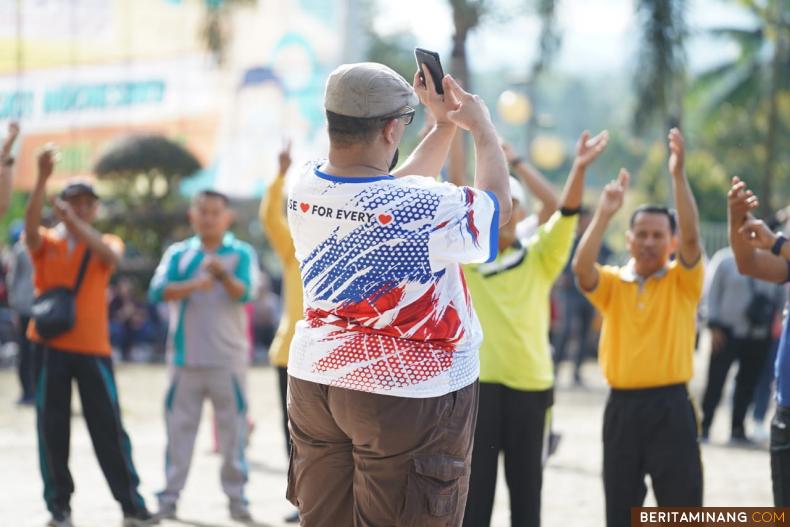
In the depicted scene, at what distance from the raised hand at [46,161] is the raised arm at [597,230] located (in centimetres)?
317

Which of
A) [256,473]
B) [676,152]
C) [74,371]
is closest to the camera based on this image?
[676,152]

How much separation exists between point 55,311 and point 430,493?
407cm

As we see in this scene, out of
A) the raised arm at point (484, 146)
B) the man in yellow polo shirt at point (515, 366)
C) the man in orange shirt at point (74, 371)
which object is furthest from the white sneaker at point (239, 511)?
the raised arm at point (484, 146)

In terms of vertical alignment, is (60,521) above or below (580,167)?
below

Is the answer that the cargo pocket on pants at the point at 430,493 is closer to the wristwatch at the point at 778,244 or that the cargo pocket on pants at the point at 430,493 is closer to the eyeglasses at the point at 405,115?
the eyeglasses at the point at 405,115

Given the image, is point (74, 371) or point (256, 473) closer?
point (74, 371)

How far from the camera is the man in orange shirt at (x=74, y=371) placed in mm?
7309

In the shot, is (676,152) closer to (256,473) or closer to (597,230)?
(597,230)

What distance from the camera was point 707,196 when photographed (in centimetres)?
4066

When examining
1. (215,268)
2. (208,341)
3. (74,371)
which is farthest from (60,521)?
(215,268)

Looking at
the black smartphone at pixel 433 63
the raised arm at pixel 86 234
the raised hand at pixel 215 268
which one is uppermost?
the black smartphone at pixel 433 63

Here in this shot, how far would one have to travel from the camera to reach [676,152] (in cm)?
577

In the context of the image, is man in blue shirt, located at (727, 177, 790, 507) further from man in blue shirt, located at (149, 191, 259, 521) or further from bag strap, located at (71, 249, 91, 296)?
bag strap, located at (71, 249, 91, 296)

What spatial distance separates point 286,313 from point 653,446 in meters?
3.02
